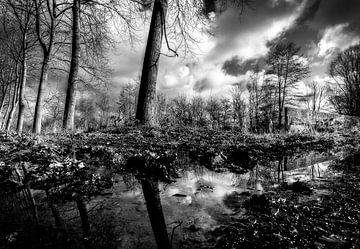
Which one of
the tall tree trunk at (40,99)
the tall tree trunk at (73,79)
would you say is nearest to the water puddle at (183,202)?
the tall tree trunk at (73,79)

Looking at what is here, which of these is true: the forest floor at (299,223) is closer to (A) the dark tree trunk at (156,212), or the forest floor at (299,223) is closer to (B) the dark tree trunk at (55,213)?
(A) the dark tree trunk at (156,212)

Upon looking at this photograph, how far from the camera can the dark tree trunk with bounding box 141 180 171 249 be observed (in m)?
0.90

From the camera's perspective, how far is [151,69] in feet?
18.8

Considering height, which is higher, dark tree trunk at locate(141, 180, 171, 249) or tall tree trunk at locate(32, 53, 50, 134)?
tall tree trunk at locate(32, 53, 50, 134)

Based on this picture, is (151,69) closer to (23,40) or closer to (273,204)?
(273,204)

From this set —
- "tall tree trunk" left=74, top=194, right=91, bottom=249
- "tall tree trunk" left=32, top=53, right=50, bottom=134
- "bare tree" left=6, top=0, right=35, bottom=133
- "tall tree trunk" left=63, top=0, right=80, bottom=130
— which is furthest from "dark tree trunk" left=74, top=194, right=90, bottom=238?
"bare tree" left=6, top=0, right=35, bottom=133

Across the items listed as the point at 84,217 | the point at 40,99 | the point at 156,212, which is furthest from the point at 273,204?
the point at 40,99

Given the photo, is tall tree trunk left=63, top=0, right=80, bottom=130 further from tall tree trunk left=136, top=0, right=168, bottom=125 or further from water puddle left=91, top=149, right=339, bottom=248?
water puddle left=91, top=149, right=339, bottom=248

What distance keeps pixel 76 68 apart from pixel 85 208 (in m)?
7.62

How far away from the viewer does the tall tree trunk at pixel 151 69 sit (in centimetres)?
558

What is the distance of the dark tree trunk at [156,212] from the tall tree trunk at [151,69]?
3.90m

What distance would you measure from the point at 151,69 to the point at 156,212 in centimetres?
507

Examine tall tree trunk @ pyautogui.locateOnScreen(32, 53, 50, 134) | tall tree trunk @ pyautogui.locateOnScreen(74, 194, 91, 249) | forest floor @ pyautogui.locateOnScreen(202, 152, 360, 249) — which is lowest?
tall tree trunk @ pyautogui.locateOnScreen(74, 194, 91, 249)

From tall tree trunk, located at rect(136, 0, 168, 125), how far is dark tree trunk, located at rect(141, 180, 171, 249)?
3.90 m
